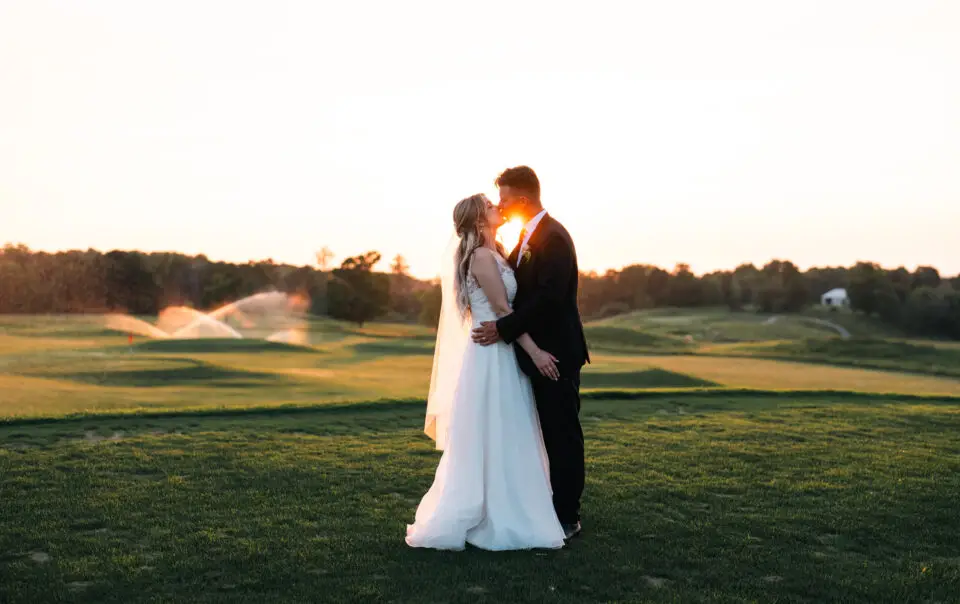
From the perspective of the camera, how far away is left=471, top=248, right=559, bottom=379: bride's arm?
5.61 m

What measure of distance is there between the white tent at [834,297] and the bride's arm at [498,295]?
77619mm

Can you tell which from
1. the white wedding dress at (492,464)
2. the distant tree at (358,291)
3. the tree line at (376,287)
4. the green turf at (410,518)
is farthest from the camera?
the distant tree at (358,291)

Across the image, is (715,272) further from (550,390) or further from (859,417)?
(550,390)

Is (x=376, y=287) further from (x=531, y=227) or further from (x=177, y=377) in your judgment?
(x=531, y=227)

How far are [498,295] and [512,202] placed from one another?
0.73m

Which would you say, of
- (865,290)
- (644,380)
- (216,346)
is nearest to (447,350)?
(644,380)

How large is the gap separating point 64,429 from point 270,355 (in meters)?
15.2

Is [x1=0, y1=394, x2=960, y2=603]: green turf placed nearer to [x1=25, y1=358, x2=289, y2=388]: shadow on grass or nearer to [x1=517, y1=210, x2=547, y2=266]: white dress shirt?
[x1=517, y1=210, x2=547, y2=266]: white dress shirt

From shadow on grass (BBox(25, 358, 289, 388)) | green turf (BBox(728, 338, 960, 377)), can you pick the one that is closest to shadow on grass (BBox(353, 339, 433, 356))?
shadow on grass (BBox(25, 358, 289, 388))

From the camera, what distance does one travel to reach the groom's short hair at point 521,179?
5.86 m

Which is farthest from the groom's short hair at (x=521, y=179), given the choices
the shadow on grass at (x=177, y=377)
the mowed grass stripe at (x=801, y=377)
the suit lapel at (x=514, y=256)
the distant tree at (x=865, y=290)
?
the distant tree at (x=865, y=290)

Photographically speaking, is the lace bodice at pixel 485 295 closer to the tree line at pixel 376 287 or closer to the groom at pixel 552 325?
the groom at pixel 552 325

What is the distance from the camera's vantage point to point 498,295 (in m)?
5.65

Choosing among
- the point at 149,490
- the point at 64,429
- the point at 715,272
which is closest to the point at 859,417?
the point at 149,490
